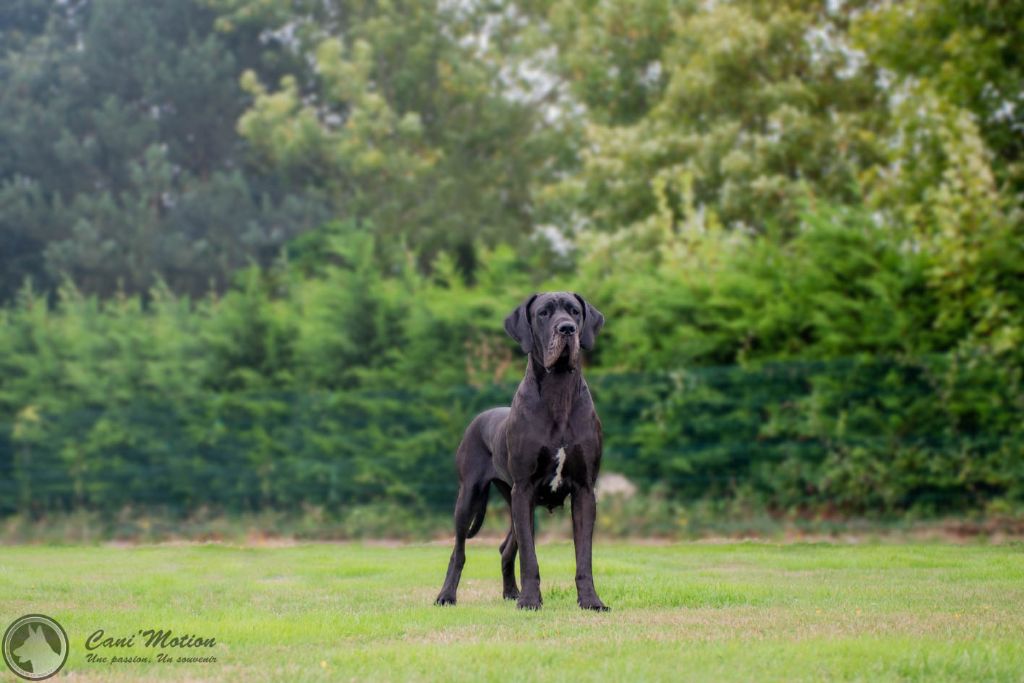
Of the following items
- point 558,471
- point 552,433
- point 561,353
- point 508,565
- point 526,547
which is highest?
point 561,353

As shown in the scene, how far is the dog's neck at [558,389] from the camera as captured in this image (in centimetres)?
759

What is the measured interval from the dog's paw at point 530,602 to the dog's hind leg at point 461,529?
687 mm

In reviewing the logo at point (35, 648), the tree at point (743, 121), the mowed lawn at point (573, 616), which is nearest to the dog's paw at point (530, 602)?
the mowed lawn at point (573, 616)

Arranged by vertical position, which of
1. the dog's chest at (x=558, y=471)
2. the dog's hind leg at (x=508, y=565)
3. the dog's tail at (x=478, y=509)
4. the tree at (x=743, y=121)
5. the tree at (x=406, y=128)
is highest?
the tree at (x=406, y=128)

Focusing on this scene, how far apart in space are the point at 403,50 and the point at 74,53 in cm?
1012

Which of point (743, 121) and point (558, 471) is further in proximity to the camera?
point (743, 121)

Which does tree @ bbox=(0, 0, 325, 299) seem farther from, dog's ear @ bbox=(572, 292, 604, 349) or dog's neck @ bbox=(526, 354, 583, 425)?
dog's neck @ bbox=(526, 354, 583, 425)

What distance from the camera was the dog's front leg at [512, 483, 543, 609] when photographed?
7539 millimetres

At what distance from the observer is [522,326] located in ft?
25.7

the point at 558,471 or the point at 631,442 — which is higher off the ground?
the point at 631,442

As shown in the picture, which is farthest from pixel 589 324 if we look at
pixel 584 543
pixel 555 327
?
→ pixel 584 543

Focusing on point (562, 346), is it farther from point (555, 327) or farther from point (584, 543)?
point (584, 543)

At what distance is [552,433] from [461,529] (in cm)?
114

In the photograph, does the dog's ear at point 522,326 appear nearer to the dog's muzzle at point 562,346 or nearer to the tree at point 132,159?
the dog's muzzle at point 562,346
